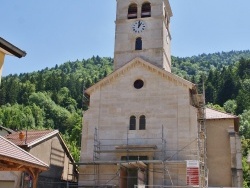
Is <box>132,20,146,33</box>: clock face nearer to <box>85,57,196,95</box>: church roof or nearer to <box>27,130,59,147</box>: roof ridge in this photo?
<box>85,57,196,95</box>: church roof

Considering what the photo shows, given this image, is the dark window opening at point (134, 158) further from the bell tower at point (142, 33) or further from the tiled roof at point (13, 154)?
the tiled roof at point (13, 154)

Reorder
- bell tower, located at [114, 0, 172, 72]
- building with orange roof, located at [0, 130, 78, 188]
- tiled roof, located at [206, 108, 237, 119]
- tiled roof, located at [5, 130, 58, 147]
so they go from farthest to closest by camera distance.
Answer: bell tower, located at [114, 0, 172, 72], tiled roof, located at [206, 108, 237, 119], tiled roof, located at [5, 130, 58, 147], building with orange roof, located at [0, 130, 78, 188]

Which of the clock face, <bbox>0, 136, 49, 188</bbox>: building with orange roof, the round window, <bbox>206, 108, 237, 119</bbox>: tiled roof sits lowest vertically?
<bbox>0, 136, 49, 188</bbox>: building with orange roof

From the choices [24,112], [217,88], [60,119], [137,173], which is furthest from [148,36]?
[60,119]

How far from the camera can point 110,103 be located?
3031 cm

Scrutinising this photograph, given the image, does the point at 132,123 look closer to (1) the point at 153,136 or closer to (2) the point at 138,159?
(1) the point at 153,136

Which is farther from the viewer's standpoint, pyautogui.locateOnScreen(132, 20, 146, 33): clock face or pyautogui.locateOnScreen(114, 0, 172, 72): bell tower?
pyautogui.locateOnScreen(132, 20, 146, 33): clock face

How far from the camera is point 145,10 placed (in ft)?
122

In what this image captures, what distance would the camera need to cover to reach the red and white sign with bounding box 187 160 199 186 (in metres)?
25.6

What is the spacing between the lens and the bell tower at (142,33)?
34.8 metres

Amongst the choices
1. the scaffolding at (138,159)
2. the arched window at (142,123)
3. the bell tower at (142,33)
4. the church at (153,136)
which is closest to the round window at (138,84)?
the church at (153,136)

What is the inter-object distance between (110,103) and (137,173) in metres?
6.30

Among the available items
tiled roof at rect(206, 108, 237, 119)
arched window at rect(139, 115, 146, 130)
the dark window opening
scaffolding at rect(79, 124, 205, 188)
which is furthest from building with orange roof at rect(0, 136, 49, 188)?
tiled roof at rect(206, 108, 237, 119)

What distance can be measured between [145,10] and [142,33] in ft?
9.91
